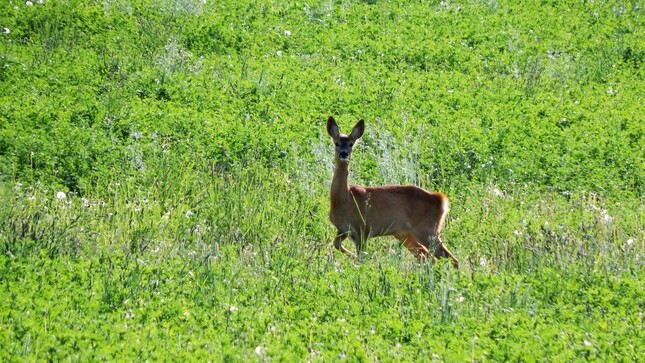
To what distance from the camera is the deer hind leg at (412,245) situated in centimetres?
1097

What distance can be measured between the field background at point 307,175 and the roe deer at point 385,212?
9.5 inches

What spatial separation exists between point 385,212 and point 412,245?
0.62 m

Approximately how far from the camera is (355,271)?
889 cm

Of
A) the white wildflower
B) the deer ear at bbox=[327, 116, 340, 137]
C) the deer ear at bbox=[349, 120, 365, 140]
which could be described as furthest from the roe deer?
the white wildflower

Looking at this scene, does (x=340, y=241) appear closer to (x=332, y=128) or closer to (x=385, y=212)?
(x=385, y=212)

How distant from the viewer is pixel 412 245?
11.2 meters

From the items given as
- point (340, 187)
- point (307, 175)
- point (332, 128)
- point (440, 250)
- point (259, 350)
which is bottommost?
point (307, 175)

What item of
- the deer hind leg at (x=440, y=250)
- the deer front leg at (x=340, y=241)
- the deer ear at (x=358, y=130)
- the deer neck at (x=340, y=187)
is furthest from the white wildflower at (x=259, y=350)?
the deer ear at (x=358, y=130)

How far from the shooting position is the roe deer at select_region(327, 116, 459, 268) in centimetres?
1066

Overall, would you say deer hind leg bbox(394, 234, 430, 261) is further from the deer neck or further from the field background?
the deer neck

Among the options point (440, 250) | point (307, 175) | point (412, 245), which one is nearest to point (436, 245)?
point (440, 250)

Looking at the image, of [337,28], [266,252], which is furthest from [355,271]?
[337,28]

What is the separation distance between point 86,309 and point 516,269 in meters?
3.91

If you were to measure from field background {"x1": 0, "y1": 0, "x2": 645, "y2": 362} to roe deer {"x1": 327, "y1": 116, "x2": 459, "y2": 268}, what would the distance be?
0.79ft
